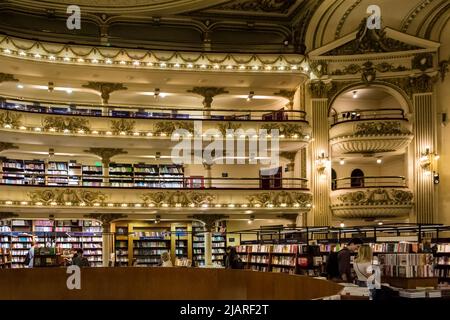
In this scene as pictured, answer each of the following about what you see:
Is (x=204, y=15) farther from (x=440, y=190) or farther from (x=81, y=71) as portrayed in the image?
(x=440, y=190)

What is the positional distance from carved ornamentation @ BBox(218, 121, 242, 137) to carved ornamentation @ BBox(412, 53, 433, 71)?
21.0 ft

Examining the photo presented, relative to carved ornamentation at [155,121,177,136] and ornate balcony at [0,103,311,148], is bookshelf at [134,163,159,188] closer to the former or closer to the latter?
ornate balcony at [0,103,311,148]

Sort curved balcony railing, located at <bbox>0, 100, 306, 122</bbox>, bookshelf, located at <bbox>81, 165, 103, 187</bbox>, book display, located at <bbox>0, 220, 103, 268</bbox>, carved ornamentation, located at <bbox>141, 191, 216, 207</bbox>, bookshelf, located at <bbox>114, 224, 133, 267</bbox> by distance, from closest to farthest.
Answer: book display, located at <bbox>0, 220, 103, 268</bbox> → carved ornamentation, located at <bbox>141, 191, 216, 207</bbox> → curved balcony railing, located at <bbox>0, 100, 306, 122</bbox> → bookshelf, located at <bbox>114, 224, 133, 267</bbox> → bookshelf, located at <bbox>81, 165, 103, 187</bbox>

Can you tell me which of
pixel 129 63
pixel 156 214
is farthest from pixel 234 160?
pixel 129 63

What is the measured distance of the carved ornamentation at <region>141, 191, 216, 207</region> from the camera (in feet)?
64.4

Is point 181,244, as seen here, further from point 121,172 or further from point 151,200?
point 121,172

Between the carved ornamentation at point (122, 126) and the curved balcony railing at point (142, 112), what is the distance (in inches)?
7.0

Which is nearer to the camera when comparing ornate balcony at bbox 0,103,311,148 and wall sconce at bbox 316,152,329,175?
ornate balcony at bbox 0,103,311,148

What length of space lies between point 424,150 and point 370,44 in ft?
13.5

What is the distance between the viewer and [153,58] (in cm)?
2080

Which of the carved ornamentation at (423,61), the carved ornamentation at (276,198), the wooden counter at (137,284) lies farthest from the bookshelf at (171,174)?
the carved ornamentation at (423,61)

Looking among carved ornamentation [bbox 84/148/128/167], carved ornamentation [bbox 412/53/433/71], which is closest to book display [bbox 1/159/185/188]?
carved ornamentation [bbox 84/148/128/167]
